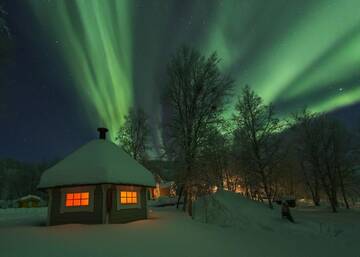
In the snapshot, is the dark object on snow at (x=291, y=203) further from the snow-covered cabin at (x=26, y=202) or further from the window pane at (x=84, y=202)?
the snow-covered cabin at (x=26, y=202)

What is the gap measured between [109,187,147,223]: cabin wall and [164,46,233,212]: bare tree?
379 cm

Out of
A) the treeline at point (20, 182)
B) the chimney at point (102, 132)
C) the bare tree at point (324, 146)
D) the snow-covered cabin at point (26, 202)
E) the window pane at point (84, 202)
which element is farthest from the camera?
the treeline at point (20, 182)

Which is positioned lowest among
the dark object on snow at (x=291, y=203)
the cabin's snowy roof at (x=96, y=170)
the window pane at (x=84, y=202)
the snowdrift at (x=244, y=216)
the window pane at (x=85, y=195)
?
the dark object on snow at (x=291, y=203)

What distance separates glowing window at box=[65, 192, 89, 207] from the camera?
1294cm

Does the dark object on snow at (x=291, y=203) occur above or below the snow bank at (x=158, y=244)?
below

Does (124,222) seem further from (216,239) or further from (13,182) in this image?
(13,182)

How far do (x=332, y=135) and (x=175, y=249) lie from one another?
27561 millimetres

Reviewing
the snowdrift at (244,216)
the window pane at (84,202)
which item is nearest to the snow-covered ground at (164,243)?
the snowdrift at (244,216)

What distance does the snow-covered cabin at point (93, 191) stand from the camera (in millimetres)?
12625

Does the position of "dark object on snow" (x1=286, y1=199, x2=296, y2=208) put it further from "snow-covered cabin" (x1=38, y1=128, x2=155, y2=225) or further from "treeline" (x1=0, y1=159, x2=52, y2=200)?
"treeline" (x1=0, y1=159, x2=52, y2=200)

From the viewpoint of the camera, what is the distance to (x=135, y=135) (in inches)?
1304

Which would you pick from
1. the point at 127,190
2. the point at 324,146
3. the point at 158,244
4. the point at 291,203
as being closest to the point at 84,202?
the point at 127,190

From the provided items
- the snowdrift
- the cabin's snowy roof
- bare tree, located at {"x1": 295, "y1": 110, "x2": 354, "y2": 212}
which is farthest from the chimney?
bare tree, located at {"x1": 295, "y1": 110, "x2": 354, "y2": 212}

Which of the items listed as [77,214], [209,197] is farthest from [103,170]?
[209,197]
